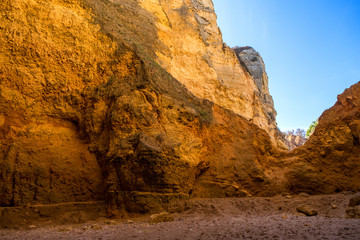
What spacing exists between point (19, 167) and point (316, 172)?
959 cm

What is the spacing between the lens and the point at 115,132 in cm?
733

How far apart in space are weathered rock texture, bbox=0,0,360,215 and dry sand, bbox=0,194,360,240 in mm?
742

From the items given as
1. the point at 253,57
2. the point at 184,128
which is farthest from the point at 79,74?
the point at 253,57

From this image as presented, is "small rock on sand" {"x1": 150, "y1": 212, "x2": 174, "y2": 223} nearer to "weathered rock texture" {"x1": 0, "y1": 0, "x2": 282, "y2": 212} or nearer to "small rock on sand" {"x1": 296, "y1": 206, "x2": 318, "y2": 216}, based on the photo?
"weathered rock texture" {"x1": 0, "y1": 0, "x2": 282, "y2": 212}

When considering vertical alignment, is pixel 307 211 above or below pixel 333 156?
below

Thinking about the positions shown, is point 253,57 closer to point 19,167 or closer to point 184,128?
point 184,128

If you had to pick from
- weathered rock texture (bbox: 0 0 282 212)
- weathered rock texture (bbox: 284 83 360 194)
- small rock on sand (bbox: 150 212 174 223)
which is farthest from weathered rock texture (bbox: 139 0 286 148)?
small rock on sand (bbox: 150 212 174 223)

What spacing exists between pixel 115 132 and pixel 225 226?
3.95m

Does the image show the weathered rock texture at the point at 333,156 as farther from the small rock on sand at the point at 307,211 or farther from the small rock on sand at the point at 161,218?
the small rock on sand at the point at 161,218

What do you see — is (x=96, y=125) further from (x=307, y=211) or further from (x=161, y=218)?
(x=307, y=211)

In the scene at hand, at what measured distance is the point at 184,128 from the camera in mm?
8359

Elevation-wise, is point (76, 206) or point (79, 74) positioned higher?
point (79, 74)

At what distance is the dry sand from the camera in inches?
165

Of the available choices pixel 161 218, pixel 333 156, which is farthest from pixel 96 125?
pixel 333 156
